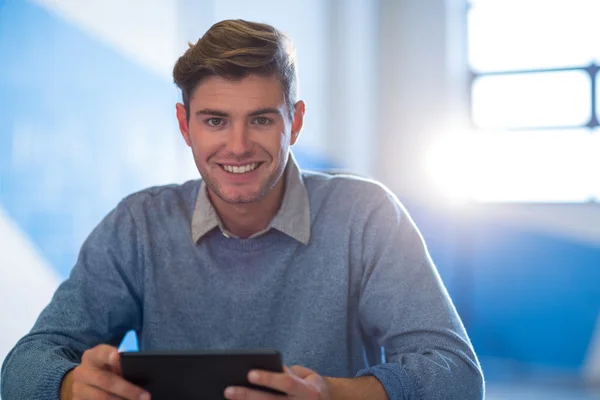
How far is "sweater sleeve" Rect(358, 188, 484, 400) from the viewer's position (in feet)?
3.52

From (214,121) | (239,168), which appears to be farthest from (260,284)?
(214,121)

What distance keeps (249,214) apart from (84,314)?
15.3 inches

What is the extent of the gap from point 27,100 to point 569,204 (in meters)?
2.62

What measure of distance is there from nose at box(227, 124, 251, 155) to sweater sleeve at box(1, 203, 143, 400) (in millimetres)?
293

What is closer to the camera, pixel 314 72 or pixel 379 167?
pixel 314 72

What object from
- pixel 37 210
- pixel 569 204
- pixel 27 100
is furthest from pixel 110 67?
pixel 569 204

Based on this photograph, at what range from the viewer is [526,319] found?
10.6ft

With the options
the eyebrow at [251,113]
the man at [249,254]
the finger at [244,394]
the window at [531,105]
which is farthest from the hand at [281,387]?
the window at [531,105]

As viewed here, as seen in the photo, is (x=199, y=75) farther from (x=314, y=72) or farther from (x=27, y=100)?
(x=314, y=72)

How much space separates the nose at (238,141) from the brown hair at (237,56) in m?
0.10

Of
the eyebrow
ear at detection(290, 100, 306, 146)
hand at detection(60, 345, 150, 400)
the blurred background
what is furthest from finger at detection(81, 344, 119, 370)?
the blurred background

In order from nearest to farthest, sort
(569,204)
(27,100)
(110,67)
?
(27,100) → (110,67) → (569,204)

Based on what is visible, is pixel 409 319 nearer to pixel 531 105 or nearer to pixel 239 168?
pixel 239 168

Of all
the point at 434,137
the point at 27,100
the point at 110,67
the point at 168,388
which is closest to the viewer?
the point at 168,388
